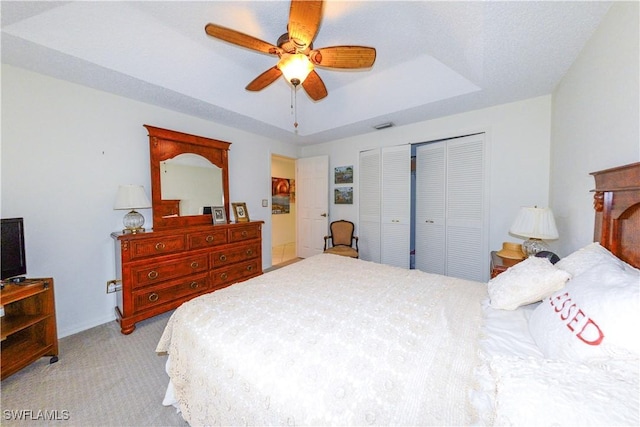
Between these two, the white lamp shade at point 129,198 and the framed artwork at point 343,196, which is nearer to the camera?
the white lamp shade at point 129,198

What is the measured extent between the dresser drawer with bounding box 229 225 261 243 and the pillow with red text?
2.99m

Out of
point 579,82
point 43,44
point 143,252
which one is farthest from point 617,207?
point 43,44

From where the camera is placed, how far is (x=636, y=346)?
0.71m

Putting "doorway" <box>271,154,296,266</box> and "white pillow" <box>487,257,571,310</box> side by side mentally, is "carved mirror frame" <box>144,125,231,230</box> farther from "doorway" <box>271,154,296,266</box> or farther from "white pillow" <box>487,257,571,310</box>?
"white pillow" <box>487,257,571,310</box>

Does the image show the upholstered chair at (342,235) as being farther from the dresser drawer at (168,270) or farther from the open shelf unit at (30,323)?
the open shelf unit at (30,323)

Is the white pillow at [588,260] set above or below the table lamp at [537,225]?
below

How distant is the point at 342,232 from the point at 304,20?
318cm

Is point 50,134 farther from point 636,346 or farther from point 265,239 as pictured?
point 636,346

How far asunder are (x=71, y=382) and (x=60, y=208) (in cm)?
155

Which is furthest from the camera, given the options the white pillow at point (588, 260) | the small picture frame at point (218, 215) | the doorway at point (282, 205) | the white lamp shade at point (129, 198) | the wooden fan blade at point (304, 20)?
the doorway at point (282, 205)

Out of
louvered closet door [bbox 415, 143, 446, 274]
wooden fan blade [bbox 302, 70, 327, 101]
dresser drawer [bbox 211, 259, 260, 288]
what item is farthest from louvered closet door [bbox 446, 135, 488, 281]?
dresser drawer [bbox 211, 259, 260, 288]

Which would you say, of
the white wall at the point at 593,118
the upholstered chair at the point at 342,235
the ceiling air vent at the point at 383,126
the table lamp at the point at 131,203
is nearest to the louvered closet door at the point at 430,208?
the ceiling air vent at the point at 383,126

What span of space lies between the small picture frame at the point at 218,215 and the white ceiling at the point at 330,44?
49.4 inches

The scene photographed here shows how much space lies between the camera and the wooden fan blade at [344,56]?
171cm
